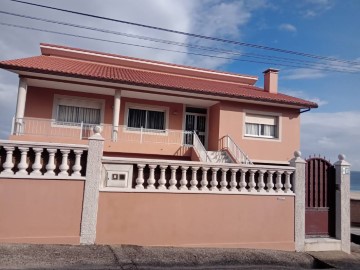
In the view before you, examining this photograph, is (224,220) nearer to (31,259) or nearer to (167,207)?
(167,207)

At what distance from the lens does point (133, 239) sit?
19.9 ft

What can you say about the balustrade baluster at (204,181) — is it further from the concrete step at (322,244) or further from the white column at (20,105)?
the white column at (20,105)

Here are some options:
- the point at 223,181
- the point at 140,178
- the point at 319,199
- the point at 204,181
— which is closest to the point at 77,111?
the point at 140,178

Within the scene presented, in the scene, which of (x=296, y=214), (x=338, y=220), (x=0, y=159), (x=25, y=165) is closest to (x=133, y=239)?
(x=25, y=165)

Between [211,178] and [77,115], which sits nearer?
[211,178]

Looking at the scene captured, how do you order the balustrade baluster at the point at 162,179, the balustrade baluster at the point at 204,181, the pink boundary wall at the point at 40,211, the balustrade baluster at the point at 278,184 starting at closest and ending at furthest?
the pink boundary wall at the point at 40,211
the balustrade baluster at the point at 162,179
the balustrade baluster at the point at 204,181
the balustrade baluster at the point at 278,184

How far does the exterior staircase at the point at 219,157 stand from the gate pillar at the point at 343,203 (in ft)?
18.9

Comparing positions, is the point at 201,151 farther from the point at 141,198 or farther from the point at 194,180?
the point at 141,198

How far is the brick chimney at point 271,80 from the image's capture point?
715 inches

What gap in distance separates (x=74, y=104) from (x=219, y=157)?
697 cm

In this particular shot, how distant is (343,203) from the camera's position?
768cm

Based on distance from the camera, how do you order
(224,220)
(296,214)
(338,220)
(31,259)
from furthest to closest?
1. (338,220)
2. (296,214)
3. (224,220)
4. (31,259)

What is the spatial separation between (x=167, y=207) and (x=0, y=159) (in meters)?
3.23

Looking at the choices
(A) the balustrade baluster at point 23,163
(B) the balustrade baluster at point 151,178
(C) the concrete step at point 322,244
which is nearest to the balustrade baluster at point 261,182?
(C) the concrete step at point 322,244
